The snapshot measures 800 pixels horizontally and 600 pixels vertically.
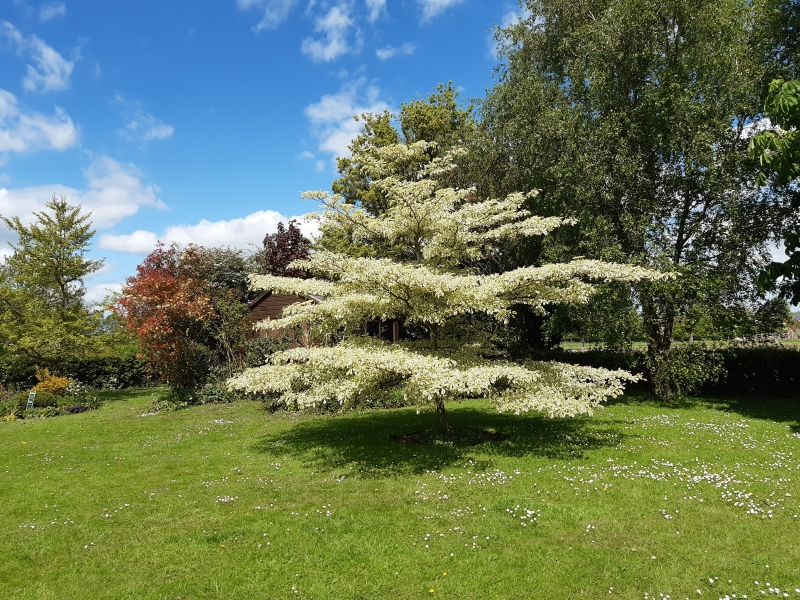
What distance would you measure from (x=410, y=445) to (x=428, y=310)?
323 centimetres

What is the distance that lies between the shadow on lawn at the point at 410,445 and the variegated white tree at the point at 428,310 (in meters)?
1.12

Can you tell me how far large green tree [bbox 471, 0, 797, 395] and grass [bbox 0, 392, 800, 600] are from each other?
17.3 ft

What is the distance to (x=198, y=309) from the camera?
62.4 ft

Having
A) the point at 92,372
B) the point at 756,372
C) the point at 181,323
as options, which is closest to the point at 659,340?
the point at 756,372

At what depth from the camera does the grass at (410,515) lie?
5.27 metres

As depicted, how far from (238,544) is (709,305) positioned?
15.4 meters

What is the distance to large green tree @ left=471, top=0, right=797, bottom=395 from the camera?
1481 cm

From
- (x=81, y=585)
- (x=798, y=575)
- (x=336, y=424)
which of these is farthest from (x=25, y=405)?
(x=798, y=575)

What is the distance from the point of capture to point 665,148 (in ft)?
50.5

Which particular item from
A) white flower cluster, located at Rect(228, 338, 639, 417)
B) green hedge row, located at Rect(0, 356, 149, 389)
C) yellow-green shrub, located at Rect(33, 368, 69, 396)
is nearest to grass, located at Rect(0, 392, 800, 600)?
white flower cluster, located at Rect(228, 338, 639, 417)

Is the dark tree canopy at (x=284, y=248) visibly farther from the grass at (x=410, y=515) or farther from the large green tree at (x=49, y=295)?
the grass at (x=410, y=515)

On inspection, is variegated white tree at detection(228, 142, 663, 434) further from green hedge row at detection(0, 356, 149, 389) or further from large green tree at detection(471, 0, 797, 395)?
green hedge row at detection(0, 356, 149, 389)

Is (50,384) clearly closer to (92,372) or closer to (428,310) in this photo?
(92,372)

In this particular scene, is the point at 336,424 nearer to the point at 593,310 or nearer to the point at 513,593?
the point at 593,310
